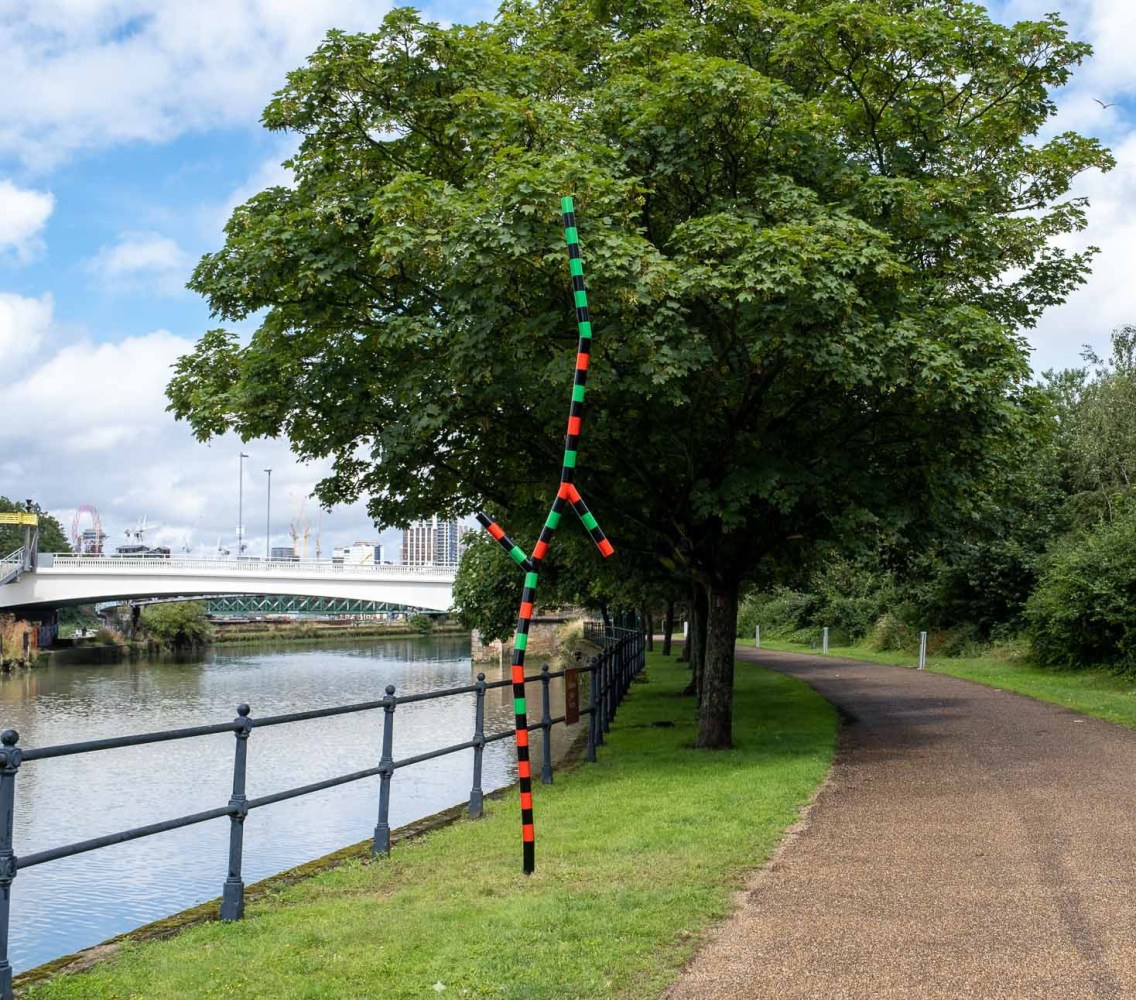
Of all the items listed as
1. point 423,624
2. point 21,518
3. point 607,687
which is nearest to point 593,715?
point 607,687

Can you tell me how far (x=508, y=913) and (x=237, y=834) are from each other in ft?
6.43

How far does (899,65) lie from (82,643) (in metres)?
68.8

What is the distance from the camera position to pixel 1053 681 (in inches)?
946

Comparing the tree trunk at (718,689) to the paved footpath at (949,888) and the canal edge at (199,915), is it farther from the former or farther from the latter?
the canal edge at (199,915)

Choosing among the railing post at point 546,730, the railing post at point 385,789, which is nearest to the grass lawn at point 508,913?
the railing post at point 385,789

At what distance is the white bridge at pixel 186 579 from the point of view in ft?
200

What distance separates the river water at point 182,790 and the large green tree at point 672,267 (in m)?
4.22

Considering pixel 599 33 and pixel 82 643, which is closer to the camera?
pixel 599 33

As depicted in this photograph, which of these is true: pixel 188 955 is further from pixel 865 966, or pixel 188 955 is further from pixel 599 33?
pixel 599 33

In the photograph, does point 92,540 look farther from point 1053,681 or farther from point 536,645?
point 1053,681

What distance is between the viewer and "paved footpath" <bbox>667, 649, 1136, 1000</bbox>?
526 cm

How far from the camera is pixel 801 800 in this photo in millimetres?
10320

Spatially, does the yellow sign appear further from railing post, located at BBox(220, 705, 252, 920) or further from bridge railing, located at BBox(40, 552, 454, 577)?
railing post, located at BBox(220, 705, 252, 920)

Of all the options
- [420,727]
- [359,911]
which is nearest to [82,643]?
[420,727]
